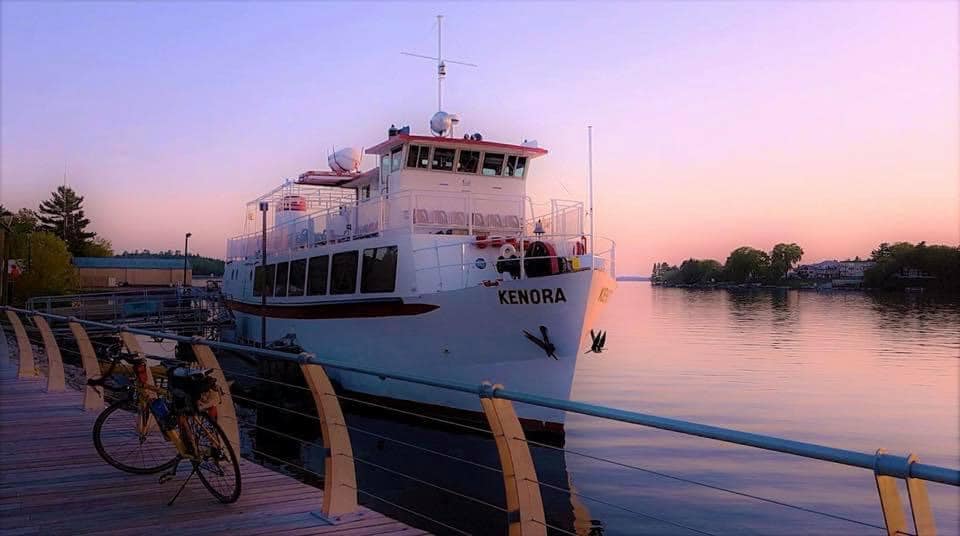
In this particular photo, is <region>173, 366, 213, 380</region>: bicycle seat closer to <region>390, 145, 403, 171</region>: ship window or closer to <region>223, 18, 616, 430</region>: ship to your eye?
<region>223, 18, 616, 430</region>: ship

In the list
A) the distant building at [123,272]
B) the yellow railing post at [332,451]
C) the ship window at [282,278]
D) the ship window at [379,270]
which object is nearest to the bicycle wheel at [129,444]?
the yellow railing post at [332,451]

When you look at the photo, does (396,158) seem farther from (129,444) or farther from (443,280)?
(129,444)

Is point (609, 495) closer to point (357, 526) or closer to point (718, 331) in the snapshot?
point (357, 526)

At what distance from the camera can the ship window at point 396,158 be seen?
20.5 m

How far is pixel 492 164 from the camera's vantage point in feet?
69.0

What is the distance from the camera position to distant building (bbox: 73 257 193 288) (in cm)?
9300

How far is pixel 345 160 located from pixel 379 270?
358 inches

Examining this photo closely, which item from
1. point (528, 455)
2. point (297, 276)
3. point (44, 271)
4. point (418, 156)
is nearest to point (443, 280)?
point (418, 156)

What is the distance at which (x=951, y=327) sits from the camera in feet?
201

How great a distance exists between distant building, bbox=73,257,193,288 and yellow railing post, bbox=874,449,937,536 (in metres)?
92.3

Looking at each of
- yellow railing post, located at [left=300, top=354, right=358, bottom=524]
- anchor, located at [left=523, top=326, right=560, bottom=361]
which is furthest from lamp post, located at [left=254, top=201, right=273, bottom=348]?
yellow railing post, located at [left=300, top=354, right=358, bottom=524]

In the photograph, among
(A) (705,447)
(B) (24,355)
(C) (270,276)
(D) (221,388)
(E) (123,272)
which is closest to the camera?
(D) (221,388)

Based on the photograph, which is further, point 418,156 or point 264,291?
point 264,291

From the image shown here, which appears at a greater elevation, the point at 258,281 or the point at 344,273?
the point at 344,273
